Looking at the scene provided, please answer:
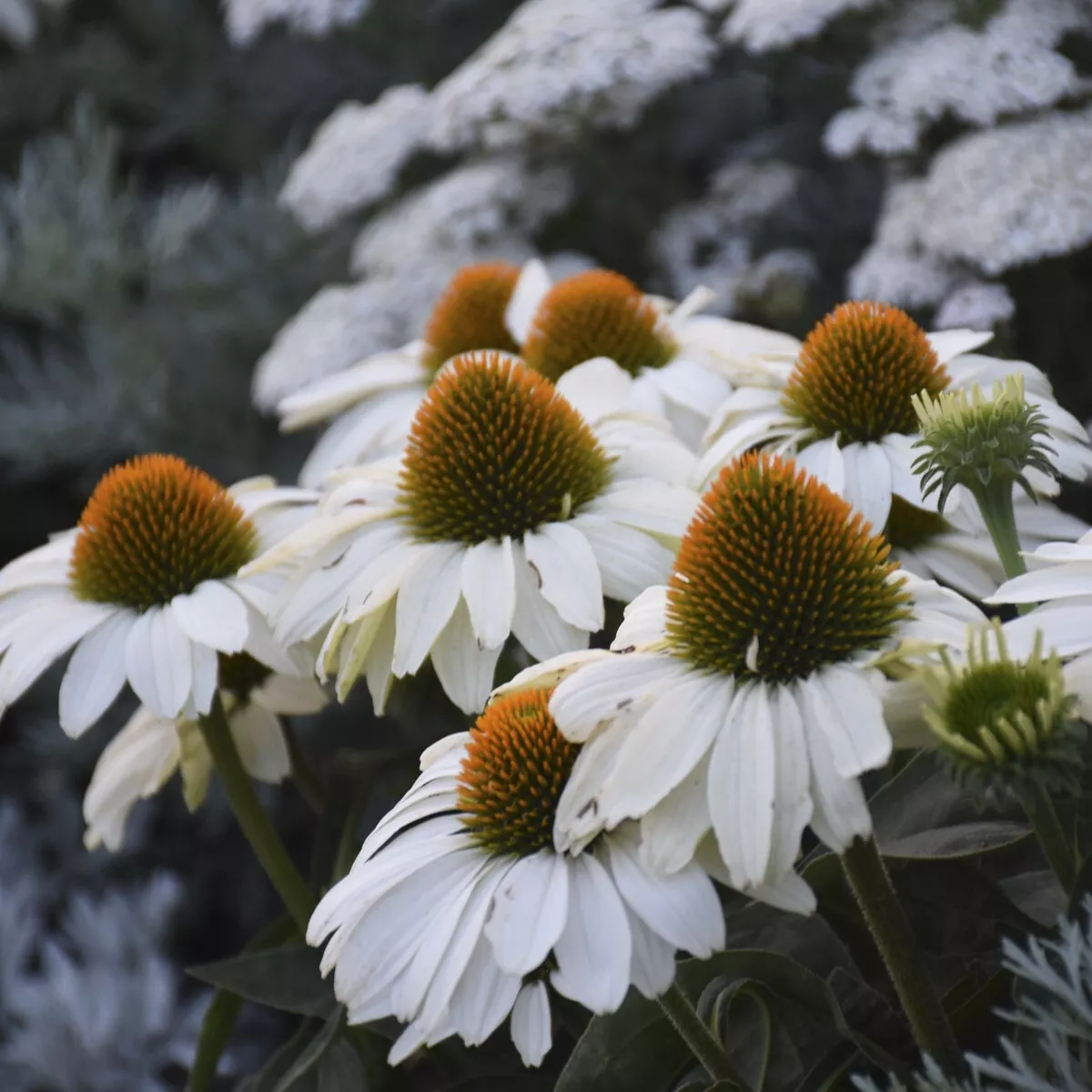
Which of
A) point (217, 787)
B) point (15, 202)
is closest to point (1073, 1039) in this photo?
point (217, 787)

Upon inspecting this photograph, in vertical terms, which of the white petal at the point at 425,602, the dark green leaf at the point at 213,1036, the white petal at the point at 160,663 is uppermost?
the white petal at the point at 425,602

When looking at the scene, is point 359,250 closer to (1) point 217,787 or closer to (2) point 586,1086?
(1) point 217,787

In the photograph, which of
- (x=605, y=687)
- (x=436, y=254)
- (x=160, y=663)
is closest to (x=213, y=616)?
(x=160, y=663)

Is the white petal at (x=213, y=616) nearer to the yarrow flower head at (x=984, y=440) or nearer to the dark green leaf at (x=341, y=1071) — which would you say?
the dark green leaf at (x=341, y=1071)

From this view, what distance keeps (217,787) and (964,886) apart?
3.77ft

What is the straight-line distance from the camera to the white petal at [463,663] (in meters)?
0.52

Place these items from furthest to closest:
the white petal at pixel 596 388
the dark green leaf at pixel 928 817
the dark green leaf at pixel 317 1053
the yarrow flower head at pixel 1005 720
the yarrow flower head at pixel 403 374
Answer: the yarrow flower head at pixel 403 374, the white petal at pixel 596 388, the dark green leaf at pixel 317 1053, the dark green leaf at pixel 928 817, the yarrow flower head at pixel 1005 720

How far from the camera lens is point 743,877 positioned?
1.20 feet

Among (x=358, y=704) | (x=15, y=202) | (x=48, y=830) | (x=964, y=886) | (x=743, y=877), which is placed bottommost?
(x=48, y=830)

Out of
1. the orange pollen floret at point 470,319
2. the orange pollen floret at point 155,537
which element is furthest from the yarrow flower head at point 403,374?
the orange pollen floret at point 155,537

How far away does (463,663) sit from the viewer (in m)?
0.54

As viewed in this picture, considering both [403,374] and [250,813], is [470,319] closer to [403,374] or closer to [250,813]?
[403,374]

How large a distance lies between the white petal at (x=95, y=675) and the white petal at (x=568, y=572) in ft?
0.62

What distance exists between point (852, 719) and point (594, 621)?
15cm
